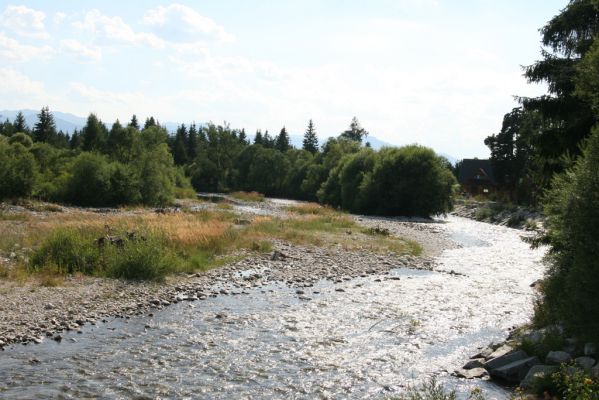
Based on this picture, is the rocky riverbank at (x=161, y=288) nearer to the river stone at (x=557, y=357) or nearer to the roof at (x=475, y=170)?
the river stone at (x=557, y=357)

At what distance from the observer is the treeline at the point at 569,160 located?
11.3 meters

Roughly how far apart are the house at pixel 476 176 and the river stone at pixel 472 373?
77085 millimetres

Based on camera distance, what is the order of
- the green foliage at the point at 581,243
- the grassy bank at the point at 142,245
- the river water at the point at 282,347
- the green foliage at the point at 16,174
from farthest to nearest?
the green foliage at the point at 16,174
the grassy bank at the point at 142,245
the river water at the point at 282,347
the green foliage at the point at 581,243

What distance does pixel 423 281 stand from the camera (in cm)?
2412

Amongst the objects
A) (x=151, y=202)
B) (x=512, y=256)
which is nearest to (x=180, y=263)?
(x=512, y=256)

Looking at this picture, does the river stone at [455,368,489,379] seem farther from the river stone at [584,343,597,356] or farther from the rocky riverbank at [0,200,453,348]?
the rocky riverbank at [0,200,453,348]

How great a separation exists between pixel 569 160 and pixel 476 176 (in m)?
89.6

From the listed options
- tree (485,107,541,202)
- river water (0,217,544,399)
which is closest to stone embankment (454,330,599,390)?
river water (0,217,544,399)

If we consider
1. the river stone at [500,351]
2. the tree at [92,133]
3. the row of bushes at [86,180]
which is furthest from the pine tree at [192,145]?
the river stone at [500,351]

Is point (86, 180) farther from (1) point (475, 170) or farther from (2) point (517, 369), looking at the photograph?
(1) point (475, 170)

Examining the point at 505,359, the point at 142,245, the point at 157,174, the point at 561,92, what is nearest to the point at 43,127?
the point at 157,174

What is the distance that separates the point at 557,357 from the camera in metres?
11.6

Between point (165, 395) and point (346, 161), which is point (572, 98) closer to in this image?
point (165, 395)

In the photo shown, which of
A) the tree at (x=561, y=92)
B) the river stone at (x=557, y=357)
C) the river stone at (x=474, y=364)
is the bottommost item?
the river stone at (x=474, y=364)
